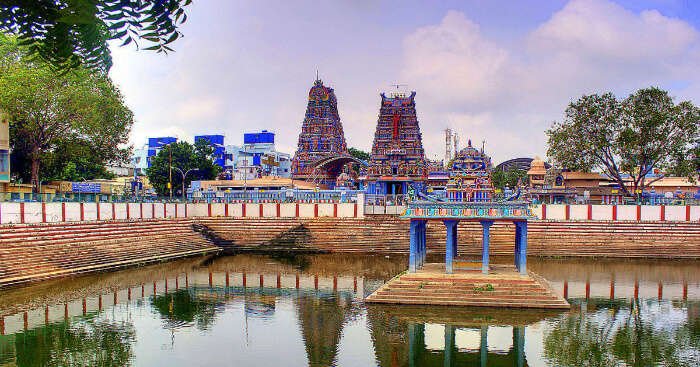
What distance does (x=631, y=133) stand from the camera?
40750 mm

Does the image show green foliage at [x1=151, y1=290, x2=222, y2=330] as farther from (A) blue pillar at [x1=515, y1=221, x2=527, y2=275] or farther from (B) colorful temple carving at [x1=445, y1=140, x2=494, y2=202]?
(A) blue pillar at [x1=515, y1=221, x2=527, y2=275]

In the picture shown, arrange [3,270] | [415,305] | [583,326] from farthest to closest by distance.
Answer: [3,270], [415,305], [583,326]

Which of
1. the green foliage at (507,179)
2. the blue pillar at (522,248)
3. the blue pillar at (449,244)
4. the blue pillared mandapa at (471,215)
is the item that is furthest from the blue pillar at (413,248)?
the green foliage at (507,179)

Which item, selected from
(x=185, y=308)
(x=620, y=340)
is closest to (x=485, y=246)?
(x=620, y=340)

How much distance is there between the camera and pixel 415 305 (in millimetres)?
20812

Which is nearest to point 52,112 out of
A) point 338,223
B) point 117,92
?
point 117,92

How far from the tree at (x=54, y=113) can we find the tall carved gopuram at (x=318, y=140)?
20.4 metres

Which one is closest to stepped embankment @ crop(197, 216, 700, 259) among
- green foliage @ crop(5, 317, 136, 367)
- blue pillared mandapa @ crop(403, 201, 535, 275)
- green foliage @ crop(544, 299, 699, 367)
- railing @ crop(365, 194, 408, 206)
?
railing @ crop(365, 194, 408, 206)

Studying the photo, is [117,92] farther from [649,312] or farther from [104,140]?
[649,312]

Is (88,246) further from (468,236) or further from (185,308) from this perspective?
(468,236)

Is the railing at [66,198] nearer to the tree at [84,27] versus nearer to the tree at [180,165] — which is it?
the tree at [180,165]

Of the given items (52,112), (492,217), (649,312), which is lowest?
(649,312)

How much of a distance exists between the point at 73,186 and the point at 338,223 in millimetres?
17481

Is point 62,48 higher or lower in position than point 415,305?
higher
